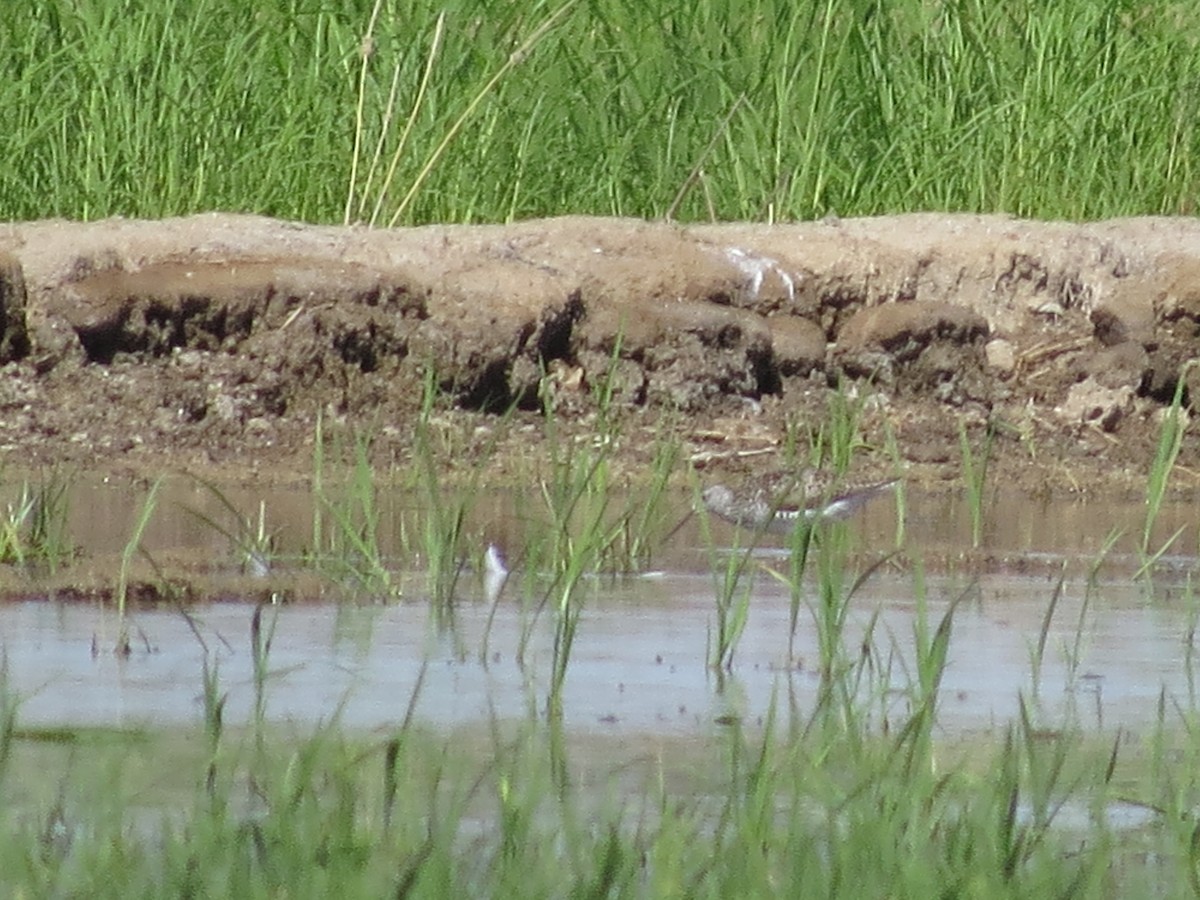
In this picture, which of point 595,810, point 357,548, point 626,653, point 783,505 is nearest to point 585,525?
point 626,653

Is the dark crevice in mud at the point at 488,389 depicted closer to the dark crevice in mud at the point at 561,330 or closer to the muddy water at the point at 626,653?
the dark crevice in mud at the point at 561,330

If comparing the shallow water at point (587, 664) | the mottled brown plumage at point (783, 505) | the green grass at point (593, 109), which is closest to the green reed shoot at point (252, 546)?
the shallow water at point (587, 664)

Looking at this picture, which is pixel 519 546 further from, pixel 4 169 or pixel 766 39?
pixel 766 39

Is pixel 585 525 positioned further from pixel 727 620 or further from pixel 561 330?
pixel 561 330

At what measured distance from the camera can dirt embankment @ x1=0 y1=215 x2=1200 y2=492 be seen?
719 cm

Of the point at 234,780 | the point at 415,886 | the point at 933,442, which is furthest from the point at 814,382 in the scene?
the point at 415,886

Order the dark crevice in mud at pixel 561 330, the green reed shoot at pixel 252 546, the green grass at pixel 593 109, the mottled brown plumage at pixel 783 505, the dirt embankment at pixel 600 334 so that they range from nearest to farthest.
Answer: the green reed shoot at pixel 252 546 → the mottled brown plumage at pixel 783 505 → the dirt embankment at pixel 600 334 → the dark crevice in mud at pixel 561 330 → the green grass at pixel 593 109

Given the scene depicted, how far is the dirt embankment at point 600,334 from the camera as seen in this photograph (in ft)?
23.6

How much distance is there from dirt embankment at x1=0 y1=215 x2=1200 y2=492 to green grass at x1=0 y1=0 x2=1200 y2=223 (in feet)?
1.33

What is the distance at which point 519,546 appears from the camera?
5633 mm

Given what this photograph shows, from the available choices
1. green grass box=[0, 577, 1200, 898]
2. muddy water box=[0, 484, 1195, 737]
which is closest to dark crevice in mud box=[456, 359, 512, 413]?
muddy water box=[0, 484, 1195, 737]

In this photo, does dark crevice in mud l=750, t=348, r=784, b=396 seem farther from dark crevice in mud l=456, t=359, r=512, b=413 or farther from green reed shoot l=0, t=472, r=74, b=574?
green reed shoot l=0, t=472, r=74, b=574

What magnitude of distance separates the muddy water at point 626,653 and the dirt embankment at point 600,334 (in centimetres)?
148

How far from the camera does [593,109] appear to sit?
860 cm
